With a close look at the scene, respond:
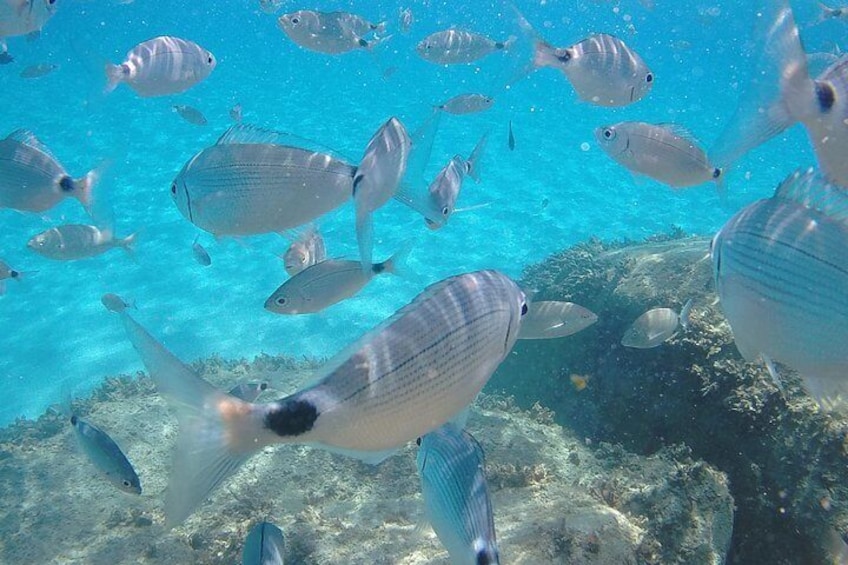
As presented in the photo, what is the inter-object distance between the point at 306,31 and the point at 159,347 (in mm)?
5734

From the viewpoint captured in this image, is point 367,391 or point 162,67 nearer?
point 367,391

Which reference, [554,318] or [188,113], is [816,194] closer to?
[554,318]

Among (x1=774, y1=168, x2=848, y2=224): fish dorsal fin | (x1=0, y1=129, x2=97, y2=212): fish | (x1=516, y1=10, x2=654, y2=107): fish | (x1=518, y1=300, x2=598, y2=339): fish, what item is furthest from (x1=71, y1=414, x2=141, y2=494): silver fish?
(x1=516, y1=10, x2=654, y2=107): fish

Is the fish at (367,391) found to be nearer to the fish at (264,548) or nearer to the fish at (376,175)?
the fish at (376,175)

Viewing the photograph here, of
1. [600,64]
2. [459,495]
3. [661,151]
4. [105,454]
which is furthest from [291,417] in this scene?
[600,64]

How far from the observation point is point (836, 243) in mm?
Result: 2119

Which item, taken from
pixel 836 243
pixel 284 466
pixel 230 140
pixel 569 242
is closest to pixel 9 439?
pixel 284 466

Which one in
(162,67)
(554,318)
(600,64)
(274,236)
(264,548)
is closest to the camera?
(264,548)

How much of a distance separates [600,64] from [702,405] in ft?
10.8

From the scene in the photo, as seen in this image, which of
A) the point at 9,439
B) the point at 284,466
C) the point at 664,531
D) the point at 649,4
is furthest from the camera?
the point at 649,4

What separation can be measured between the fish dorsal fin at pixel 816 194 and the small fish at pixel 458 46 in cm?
623

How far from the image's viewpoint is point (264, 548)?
2.91 meters

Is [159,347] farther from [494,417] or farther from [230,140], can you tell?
[494,417]

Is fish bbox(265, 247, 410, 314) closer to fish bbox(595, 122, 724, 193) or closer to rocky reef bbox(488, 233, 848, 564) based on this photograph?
fish bbox(595, 122, 724, 193)
